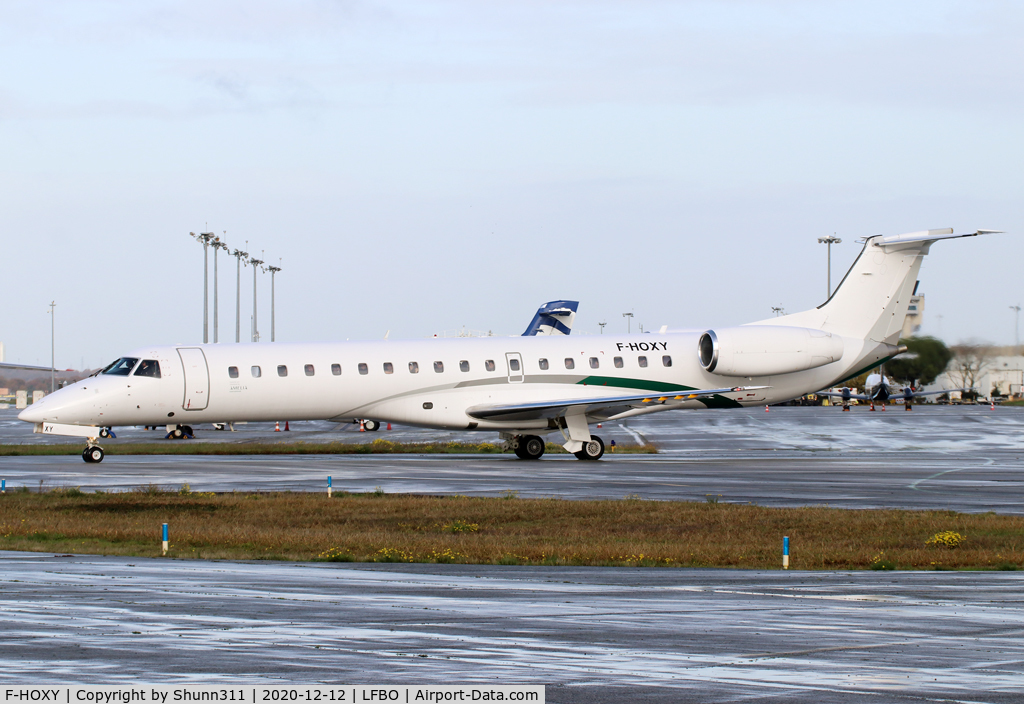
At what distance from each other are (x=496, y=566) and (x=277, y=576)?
113 inches

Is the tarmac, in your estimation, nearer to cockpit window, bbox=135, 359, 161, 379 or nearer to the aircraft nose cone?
the aircraft nose cone

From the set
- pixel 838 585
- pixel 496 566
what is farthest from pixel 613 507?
pixel 838 585

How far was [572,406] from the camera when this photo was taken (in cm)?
3322

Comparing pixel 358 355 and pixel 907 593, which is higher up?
pixel 358 355

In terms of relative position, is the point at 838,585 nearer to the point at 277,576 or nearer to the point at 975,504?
the point at 277,576

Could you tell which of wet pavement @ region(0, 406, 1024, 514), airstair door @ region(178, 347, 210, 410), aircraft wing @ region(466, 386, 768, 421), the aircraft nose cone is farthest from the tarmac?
aircraft wing @ region(466, 386, 768, 421)

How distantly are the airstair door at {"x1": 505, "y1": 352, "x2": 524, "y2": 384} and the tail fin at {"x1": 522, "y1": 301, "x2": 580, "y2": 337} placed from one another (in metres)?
29.1

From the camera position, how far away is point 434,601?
11125 millimetres

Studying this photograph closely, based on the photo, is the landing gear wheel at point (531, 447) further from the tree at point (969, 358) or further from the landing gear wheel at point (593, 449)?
the tree at point (969, 358)

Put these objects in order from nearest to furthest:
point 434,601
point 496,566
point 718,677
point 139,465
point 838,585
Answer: point 718,677
point 434,601
point 838,585
point 496,566
point 139,465

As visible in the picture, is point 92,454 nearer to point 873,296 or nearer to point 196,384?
point 196,384

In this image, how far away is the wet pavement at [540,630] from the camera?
7562 millimetres
